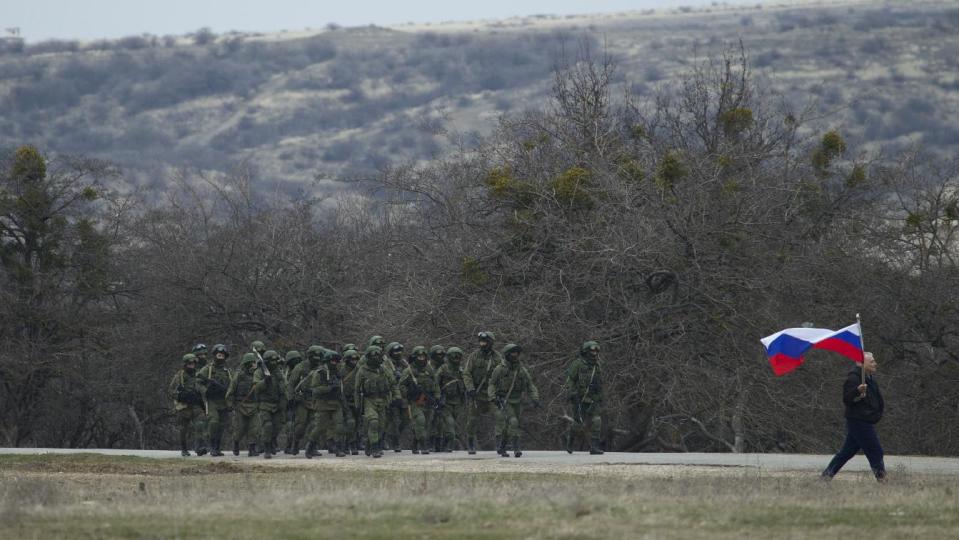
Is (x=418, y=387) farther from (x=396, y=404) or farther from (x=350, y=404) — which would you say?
(x=350, y=404)

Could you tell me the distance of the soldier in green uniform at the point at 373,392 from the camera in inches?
1096

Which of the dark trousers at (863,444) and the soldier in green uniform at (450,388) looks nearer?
the dark trousers at (863,444)

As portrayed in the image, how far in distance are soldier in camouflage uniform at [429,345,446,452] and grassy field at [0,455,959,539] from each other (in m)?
6.36

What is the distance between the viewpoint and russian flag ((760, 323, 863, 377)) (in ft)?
69.0

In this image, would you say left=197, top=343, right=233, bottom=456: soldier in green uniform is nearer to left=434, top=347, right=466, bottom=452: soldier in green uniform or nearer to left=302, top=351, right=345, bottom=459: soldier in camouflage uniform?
left=302, top=351, right=345, bottom=459: soldier in camouflage uniform

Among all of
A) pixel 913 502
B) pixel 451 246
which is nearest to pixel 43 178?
pixel 451 246

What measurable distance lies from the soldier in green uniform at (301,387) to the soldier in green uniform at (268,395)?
0.19 meters

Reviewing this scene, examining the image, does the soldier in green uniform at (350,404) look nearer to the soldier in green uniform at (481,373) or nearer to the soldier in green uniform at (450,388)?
the soldier in green uniform at (450,388)

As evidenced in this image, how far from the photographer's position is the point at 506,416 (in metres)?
28.0

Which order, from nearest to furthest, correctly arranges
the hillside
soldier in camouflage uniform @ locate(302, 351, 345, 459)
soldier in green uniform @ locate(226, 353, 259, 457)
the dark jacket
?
1. the dark jacket
2. soldier in camouflage uniform @ locate(302, 351, 345, 459)
3. soldier in green uniform @ locate(226, 353, 259, 457)
4. the hillside

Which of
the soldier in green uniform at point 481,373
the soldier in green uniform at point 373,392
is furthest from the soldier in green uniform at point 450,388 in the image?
the soldier in green uniform at point 373,392

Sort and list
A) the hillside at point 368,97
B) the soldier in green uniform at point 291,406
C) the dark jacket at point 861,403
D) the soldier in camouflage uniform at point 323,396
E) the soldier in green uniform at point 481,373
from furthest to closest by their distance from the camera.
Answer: the hillside at point 368,97 < the soldier in green uniform at point 291,406 < the soldier in green uniform at point 481,373 < the soldier in camouflage uniform at point 323,396 < the dark jacket at point 861,403

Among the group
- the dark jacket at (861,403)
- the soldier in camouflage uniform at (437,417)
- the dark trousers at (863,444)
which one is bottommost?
the soldier in camouflage uniform at (437,417)

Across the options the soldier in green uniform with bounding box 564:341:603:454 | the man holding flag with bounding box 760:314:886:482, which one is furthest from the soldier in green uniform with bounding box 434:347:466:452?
the man holding flag with bounding box 760:314:886:482
